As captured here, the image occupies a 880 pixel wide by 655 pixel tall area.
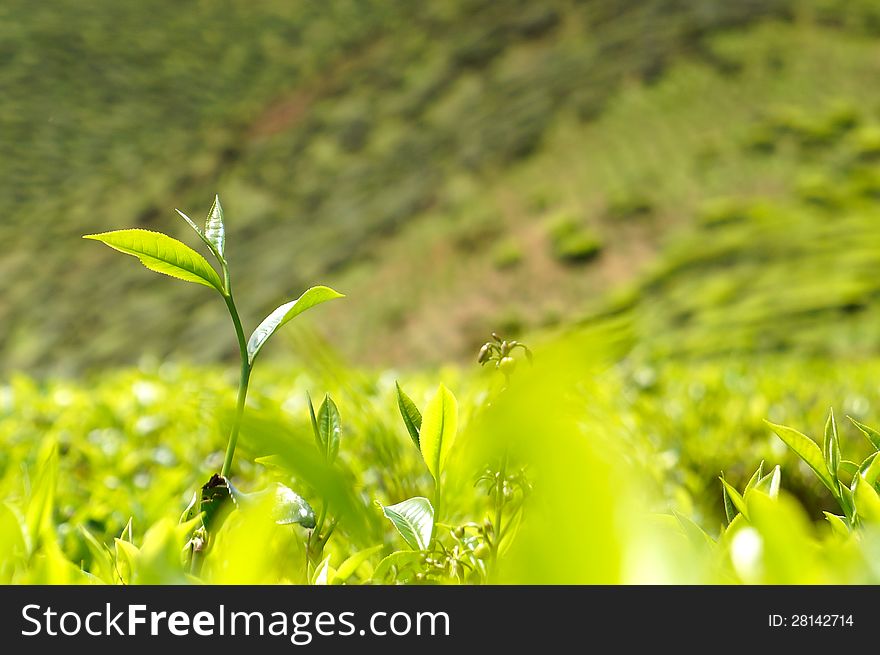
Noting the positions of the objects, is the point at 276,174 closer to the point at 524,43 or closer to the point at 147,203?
the point at 147,203

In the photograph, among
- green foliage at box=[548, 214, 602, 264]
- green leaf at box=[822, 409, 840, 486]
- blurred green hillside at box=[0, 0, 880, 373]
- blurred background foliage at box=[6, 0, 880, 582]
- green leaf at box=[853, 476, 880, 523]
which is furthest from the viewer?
green foliage at box=[548, 214, 602, 264]

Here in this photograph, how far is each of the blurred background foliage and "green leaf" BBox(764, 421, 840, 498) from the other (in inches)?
106

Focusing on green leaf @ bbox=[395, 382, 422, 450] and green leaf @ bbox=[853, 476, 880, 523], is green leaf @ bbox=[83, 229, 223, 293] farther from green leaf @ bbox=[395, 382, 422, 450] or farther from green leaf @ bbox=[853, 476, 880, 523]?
green leaf @ bbox=[853, 476, 880, 523]

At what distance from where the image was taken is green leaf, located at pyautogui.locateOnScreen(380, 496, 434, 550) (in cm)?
63

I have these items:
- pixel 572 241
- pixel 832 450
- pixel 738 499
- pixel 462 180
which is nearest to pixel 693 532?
pixel 738 499

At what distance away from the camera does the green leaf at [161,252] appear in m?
0.59

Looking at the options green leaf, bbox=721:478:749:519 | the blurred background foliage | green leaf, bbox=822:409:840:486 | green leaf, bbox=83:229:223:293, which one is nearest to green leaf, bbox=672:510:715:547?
green leaf, bbox=721:478:749:519

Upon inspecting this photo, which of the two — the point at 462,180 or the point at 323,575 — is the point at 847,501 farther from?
the point at 462,180

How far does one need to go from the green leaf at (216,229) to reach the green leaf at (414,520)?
10.0 inches

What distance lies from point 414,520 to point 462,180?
51.2ft

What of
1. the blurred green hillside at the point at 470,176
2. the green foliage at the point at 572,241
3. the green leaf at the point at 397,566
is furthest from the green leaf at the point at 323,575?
the green foliage at the point at 572,241

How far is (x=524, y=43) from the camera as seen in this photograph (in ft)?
61.5

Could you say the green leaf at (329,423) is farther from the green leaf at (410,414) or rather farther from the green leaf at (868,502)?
the green leaf at (868,502)

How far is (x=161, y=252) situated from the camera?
0.61m
